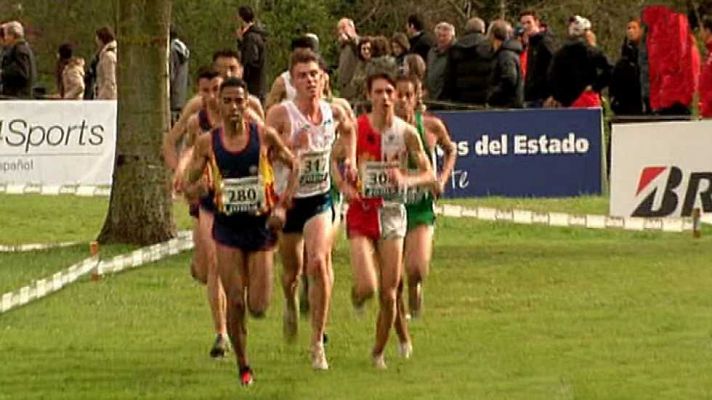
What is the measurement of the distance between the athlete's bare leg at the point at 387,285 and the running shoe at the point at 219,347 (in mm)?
1113

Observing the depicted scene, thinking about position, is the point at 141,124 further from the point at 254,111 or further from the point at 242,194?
the point at 242,194

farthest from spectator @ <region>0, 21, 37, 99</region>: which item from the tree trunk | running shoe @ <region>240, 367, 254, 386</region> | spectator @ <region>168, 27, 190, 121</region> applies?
running shoe @ <region>240, 367, 254, 386</region>

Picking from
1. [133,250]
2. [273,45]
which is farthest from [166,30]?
[273,45]

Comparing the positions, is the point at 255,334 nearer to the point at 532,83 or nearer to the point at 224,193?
the point at 224,193

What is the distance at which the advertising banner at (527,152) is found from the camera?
28.0 metres

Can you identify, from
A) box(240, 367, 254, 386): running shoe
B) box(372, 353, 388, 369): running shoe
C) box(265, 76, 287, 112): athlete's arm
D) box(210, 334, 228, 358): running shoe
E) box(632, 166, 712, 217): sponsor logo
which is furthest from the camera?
box(632, 166, 712, 217): sponsor logo

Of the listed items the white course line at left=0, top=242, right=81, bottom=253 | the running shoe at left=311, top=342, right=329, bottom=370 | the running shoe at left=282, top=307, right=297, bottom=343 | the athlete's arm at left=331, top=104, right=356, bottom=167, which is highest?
the athlete's arm at left=331, top=104, right=356, bottom=167

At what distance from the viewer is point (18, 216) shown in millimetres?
27016

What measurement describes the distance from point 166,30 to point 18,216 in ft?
16.7

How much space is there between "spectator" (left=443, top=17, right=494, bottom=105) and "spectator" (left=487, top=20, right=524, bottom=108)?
0.57ft

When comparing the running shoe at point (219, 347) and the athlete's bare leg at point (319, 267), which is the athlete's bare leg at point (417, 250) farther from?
the running shoe at point (219, 347)

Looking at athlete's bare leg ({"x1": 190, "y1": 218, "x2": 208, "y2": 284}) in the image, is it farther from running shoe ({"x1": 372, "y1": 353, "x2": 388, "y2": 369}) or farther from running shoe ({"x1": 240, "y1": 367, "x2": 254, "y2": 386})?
running shoe ({"x1": 240, "y1": 367, "x2": 254, "y2": 386})

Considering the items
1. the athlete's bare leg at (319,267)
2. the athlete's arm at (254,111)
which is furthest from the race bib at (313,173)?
the athlete's arm at (254,111)

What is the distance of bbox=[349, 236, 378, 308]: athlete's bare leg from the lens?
14375 mm
